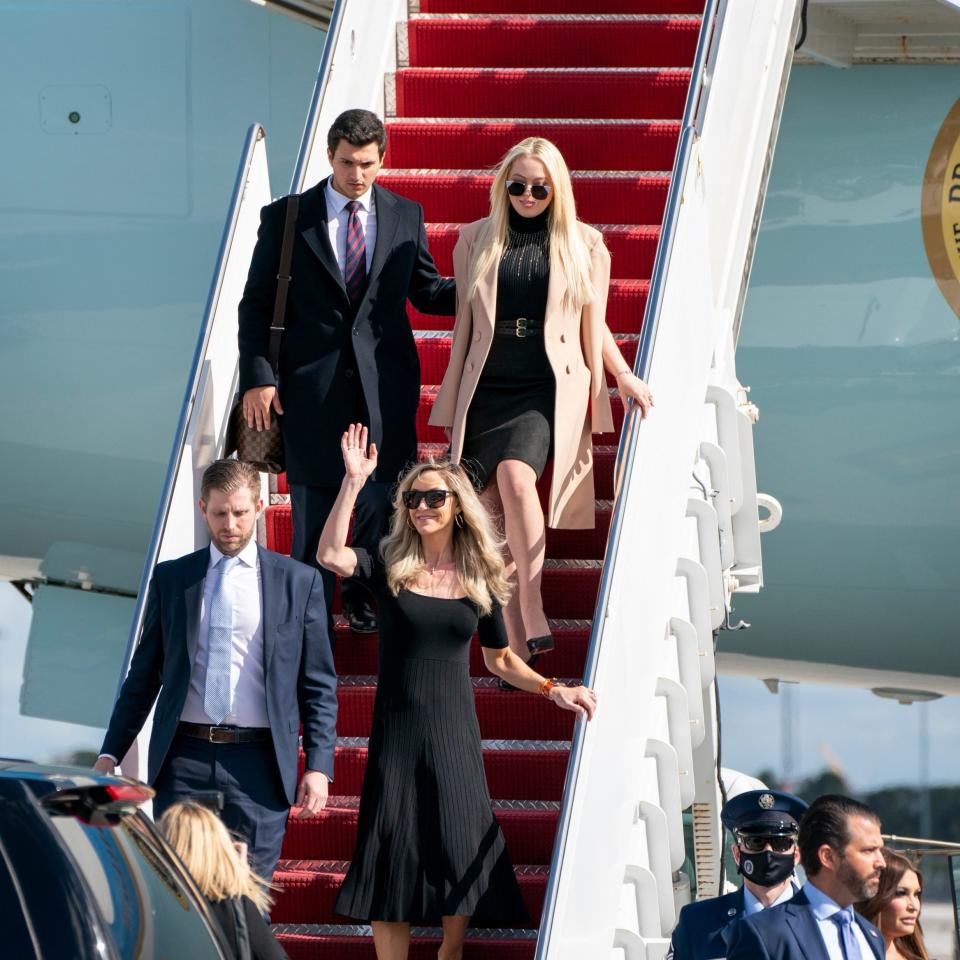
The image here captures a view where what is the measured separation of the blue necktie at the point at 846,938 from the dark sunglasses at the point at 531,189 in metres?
2.18

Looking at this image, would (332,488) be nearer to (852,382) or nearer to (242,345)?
(242,345)

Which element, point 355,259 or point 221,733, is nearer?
point 221,733

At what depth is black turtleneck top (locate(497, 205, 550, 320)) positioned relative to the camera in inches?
193

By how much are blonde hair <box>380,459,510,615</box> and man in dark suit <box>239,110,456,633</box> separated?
1.48 ft

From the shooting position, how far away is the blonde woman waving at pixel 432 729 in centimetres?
427

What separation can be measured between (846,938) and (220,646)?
1.63 meters

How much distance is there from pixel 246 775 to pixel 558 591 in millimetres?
1392

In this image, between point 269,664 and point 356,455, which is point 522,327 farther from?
point 269,664

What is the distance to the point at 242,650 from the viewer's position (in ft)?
14.0

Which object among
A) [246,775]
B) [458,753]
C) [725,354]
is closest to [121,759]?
[246,775]

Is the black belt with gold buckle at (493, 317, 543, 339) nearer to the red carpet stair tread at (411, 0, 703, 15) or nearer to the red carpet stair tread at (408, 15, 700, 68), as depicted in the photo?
the red carpet stair tread at (408, 15, 700, 68)

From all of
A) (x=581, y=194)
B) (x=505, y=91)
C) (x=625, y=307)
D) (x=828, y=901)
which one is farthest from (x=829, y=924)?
(x=505, y=91)

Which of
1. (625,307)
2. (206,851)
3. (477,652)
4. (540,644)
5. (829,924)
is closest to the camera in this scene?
(206,851)

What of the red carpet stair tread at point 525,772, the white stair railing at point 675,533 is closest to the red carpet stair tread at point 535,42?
the white stair railing at point 675,533
